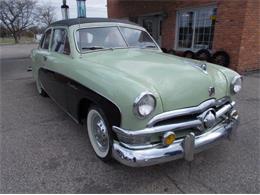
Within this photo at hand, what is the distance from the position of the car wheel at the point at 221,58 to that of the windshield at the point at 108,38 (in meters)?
4.80

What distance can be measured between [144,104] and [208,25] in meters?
7.64

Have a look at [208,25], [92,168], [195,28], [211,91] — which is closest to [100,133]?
[92,168]

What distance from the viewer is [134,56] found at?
3.10 meters

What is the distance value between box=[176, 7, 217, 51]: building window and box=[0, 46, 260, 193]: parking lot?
18.5 ft

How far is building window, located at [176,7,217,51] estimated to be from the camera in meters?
8.45

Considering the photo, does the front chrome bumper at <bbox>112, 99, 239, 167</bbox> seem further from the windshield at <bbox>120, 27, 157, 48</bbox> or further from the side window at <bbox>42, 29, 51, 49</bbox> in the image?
the side window at <bbox>42, 29, 51, 49</bbox>

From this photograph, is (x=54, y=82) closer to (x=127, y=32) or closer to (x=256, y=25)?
(x=127, y=32)

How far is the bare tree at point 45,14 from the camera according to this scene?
4901 centimetres

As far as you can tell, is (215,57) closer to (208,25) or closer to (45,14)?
(208,25)

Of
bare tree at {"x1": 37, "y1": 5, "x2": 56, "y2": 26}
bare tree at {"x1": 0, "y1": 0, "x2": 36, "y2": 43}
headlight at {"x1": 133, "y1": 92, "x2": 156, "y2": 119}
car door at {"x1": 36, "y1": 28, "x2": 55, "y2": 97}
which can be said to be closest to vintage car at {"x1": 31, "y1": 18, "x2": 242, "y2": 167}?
headlight at {"x1": 133, "y1": 92, "x2": 156, "y2": 119}

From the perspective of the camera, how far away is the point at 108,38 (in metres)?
3.47

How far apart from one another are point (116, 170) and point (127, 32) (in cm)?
220

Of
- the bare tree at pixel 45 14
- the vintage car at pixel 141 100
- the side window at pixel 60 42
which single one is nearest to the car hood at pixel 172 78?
the vintage car at pixel 141 100

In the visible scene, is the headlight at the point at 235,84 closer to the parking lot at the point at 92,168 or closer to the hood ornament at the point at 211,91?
the hood ornament at the point at 211,91
